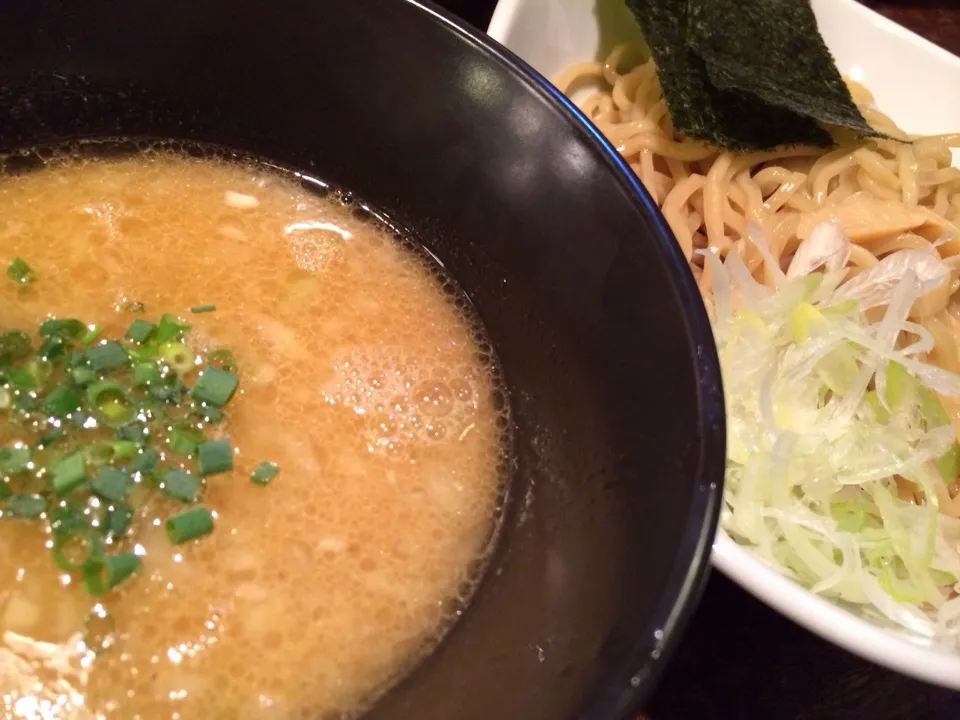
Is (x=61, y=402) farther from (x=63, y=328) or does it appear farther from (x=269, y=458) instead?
(x=269, y=458)

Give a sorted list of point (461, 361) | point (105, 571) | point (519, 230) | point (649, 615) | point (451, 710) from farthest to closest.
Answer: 1. point (461, 361)
2. point (519, 230)
3. point (105, 571)
4. point (451, 710)
5. point (649, 615)

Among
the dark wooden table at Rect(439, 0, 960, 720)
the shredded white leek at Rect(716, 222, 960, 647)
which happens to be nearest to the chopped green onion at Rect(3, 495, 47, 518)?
the dark wooden table at Rect(439, 0, 960, 720)

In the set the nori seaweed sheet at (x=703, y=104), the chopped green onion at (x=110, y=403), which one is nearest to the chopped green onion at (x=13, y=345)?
the chopped green onion at (x=110, y=403)

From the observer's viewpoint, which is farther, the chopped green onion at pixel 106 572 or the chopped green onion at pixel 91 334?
the chopped green onion at pixel 91 334

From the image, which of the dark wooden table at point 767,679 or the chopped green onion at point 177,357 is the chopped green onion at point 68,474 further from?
the dark wooden table at point 767,679

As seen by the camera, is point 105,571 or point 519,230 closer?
point 105,571

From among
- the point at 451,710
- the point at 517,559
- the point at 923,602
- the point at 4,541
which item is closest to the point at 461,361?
the point at 517,559

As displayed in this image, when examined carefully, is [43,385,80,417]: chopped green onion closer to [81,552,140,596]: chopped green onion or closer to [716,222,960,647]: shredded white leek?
[81,552,140,596]: chopped green onion

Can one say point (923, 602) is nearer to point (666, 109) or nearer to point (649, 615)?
point (649, 615)
